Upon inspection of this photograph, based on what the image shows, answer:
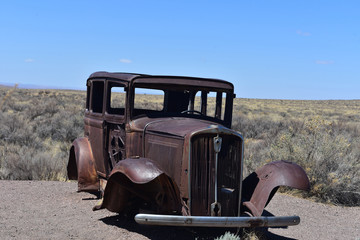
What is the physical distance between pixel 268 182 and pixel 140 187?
1.88 metres

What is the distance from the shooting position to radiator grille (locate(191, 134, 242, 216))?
18.2ft

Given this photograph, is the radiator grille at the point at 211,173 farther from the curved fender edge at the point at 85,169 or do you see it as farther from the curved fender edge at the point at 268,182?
the curved fender edge at the point at 85,169

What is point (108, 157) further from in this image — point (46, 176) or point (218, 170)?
point (46, 176)

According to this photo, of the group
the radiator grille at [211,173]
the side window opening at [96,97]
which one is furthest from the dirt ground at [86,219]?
the side window opening at [96,97]

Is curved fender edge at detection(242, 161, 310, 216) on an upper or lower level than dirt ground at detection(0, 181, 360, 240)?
upper

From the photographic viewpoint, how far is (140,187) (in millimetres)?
5938

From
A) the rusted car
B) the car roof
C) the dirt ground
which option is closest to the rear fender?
the rusted car

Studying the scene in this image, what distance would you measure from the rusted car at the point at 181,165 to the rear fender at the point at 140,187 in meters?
0.01

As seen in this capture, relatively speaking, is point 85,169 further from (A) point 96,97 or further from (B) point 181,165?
(B) point 181,165

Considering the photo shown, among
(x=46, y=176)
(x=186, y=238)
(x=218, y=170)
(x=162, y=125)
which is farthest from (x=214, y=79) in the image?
(x=46, y=176)

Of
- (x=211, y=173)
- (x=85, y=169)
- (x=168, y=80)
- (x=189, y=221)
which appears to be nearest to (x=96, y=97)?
(x=85, y=169)

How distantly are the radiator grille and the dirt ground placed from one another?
565 millimetres

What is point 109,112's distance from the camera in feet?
24.4

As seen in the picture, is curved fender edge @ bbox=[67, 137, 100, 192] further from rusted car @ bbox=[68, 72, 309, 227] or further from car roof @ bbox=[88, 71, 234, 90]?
car roof @ bbox=[88, 71, 234, 90]
